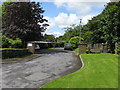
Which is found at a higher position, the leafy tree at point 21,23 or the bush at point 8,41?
the leafy tree at point 21,23

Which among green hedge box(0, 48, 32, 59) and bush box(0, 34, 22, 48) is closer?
green hedge box(0, 48, 32, 59)

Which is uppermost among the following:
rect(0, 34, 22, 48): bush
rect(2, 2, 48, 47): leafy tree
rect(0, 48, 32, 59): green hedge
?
rect(2, 2, 48, 47): leafy tree

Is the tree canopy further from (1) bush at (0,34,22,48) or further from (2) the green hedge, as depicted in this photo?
(2) the green hedge

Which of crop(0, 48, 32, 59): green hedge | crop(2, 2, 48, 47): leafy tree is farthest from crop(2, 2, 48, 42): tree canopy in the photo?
crop(0, 48, 32, 59): green hedge

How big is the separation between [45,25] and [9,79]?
17718mm

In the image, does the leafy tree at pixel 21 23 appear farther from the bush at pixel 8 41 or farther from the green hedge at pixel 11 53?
the green hedge at pixel 11 53

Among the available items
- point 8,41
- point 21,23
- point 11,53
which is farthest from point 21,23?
point 11,53

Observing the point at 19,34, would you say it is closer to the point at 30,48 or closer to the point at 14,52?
the point at 30,48

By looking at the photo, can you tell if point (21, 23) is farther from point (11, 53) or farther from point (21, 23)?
point (11, 53)

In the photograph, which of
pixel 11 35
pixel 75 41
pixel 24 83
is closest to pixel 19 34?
pixel 11 35

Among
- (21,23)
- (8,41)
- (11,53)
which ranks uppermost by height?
(21,23)

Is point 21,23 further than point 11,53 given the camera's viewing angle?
Yes

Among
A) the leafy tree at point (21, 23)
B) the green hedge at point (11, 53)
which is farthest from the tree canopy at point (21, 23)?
the green hedge at point (11, 53)

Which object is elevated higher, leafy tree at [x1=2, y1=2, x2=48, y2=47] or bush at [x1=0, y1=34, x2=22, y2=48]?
leafy tree at [x1=2, y1=2, x2=48, y2=47]
